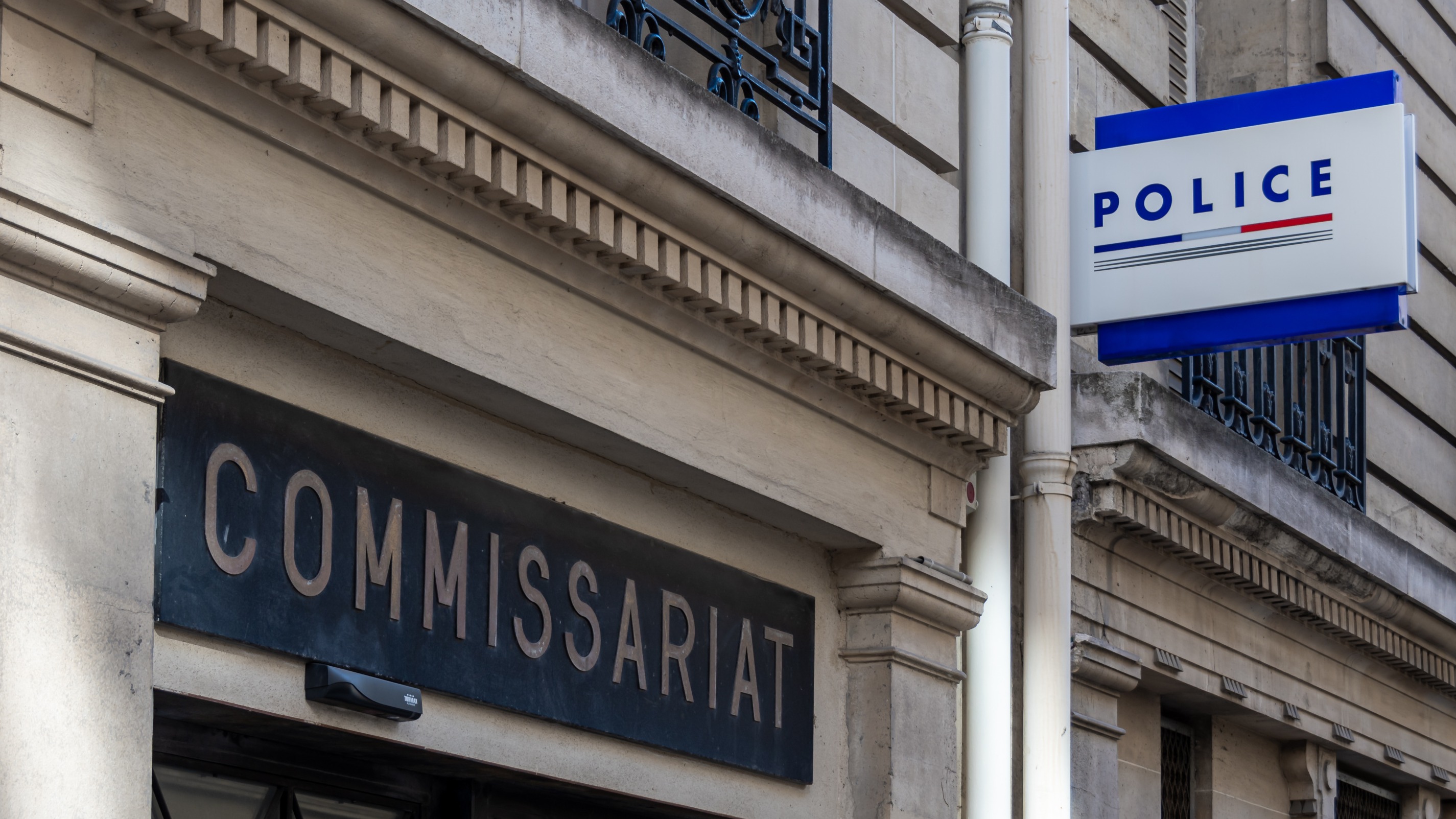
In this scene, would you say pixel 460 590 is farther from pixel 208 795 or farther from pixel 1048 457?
pixel 1048 457

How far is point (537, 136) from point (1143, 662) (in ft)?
16.8

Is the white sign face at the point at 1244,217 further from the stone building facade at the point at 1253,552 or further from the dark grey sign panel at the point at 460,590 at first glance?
the dark grey sign panel at the point at 460,590

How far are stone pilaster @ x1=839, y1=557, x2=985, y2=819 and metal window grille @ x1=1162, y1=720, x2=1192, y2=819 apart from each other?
319 centimetres

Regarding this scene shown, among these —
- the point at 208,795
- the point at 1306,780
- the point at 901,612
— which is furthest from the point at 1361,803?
the point at 208,795

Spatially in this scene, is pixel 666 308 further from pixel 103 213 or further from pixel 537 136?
pixel 103 213

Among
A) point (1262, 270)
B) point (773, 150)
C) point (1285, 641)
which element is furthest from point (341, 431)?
point (1285, 641)

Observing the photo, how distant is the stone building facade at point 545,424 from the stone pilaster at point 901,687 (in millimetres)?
19

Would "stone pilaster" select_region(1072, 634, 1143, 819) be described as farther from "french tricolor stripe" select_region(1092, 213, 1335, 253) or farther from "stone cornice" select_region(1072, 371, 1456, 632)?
"french tricolor stripe" select_region(1092, 213, 1335, 253)

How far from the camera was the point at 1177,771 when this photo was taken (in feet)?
34.3

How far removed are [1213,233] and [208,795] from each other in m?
5.54

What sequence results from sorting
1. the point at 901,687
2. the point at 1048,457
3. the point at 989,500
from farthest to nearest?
the point at 1048,457 < the point at 989,500 < the point at 901,687

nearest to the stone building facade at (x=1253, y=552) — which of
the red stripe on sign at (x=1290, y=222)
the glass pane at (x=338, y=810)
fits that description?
the red stripe on sign at (x=1290, y=222)

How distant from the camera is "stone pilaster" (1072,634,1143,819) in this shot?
8.86 meters

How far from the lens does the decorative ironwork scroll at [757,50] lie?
257 inches
